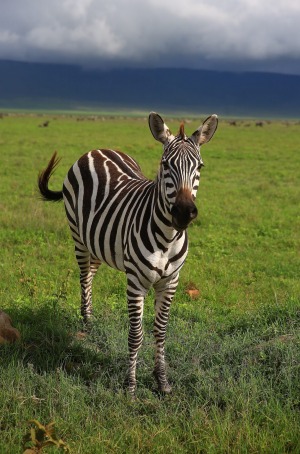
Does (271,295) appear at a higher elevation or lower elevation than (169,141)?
lower

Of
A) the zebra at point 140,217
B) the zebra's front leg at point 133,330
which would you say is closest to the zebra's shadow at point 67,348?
the zebra's front leg at point 133,330

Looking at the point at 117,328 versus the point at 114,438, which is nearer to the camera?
the point at 114,438

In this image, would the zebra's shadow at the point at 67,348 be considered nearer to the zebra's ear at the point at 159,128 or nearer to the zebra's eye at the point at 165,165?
the zebra's eye at the point at 165,165

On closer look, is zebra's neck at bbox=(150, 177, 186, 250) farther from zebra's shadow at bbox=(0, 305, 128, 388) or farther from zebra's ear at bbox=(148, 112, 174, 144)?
zebra's shadow at bbox=(0, 305, 128, 388)

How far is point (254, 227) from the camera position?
462 inches

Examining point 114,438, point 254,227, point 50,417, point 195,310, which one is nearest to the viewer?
point 114,438

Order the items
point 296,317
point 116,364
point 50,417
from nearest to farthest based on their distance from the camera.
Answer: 1. point 50,417
2. point 116,364
3. point 296,317

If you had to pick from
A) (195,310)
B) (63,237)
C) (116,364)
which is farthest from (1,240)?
(116,364)

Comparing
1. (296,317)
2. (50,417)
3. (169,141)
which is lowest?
(50,417)

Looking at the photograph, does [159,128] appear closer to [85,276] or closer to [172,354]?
[172,354]

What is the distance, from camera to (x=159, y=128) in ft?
13.8

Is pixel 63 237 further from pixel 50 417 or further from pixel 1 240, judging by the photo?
pixel 50 417

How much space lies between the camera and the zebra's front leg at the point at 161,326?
4766mm

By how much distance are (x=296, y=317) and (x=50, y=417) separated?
2.94m
